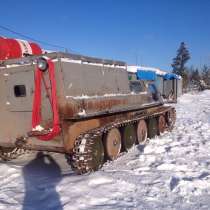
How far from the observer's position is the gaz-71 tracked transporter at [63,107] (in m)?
6.48

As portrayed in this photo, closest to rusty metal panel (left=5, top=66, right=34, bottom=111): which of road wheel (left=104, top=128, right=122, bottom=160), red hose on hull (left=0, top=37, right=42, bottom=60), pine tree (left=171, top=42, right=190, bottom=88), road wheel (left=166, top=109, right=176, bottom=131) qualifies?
red hose on hull (left=0, top=37, right=42, bottom=60)

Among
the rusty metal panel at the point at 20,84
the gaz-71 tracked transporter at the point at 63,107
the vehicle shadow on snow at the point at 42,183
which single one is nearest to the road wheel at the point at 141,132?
the gaz-71 tracked transporter at the point at 63,107

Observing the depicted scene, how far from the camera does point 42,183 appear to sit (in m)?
6.34

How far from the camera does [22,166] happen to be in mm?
7691

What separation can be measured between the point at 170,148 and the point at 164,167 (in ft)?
6.78

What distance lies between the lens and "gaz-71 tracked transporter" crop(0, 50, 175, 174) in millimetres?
6484

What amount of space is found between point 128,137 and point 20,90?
3.51 metres

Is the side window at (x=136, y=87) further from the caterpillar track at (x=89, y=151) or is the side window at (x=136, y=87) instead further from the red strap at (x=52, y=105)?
the red strap at (x=52, y=105)

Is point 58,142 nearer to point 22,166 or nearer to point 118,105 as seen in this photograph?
point 22,166

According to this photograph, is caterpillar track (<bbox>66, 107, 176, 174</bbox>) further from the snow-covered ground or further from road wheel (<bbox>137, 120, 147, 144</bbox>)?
road wheel (<bbox>137, 120, 147, 144</bbox>)

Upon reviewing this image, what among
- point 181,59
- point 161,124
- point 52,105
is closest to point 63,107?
point 52,105

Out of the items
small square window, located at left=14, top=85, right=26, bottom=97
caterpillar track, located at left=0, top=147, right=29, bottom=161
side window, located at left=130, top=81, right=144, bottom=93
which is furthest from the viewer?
side window, located at left=130, top=81, right=144, bottom=93

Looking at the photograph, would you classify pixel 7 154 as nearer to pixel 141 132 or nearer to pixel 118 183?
pixel 118 183

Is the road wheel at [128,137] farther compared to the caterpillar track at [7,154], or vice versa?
the road wheel at [128,137]
